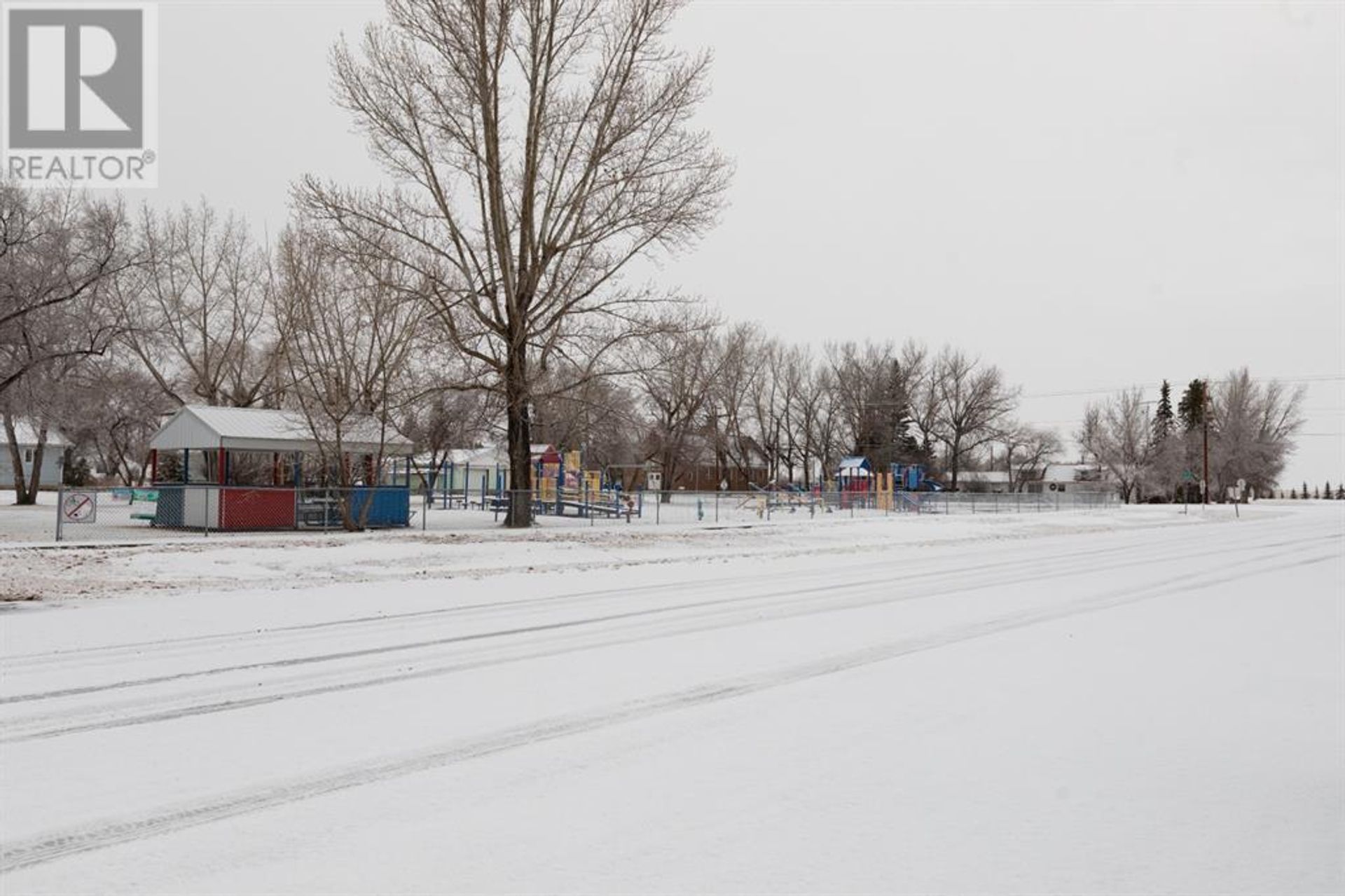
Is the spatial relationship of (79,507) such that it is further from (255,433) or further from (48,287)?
(48,287)

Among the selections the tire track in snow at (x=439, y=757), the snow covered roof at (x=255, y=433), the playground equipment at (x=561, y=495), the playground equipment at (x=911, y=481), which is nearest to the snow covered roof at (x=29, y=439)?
the playground equipment at (x=561, y=495)

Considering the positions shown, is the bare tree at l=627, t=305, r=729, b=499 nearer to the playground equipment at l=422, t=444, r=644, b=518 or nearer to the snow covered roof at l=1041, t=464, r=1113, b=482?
the playground equipment at l=422, t=444, r=644, b=518

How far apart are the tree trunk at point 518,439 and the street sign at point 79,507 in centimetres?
1191

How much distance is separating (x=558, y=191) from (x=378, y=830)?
1249 inches

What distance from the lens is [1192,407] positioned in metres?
130

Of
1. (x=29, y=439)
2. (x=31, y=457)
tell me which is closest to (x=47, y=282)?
(x=31, y=457)

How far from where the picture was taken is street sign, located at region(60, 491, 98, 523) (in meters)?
24.6

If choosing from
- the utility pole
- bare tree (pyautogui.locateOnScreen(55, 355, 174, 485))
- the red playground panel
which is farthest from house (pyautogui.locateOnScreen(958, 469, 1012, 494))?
the red playground panel

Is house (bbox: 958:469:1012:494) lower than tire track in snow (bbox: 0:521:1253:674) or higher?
higher

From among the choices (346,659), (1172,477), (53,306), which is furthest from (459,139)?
(1172,477)

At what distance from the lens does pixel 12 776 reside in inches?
237

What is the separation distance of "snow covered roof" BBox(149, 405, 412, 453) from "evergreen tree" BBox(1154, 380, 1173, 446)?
124298 millimetres

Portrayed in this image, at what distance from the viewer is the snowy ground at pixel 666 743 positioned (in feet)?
15.8

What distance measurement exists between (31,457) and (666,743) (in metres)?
84.8
